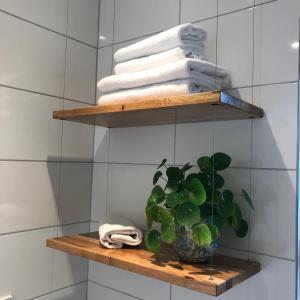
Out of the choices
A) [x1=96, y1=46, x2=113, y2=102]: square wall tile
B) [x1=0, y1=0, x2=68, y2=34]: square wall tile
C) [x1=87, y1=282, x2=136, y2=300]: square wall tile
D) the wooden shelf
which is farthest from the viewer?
[x1=96, y1=46, x2=113, y2=102]: square wall tile

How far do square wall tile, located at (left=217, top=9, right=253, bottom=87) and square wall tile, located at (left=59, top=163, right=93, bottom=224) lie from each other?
0.65m

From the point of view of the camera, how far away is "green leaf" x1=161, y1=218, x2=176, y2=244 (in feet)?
2.62

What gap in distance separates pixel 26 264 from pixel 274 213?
796mm

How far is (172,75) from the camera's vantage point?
0.86 meters

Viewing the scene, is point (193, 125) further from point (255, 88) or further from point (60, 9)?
point (60, 9)

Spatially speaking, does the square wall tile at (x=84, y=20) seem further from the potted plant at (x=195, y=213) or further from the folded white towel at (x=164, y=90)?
the potted plant at (x=195, y=213)

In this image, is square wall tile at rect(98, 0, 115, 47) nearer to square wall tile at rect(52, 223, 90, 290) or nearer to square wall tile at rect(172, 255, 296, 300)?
square wall tile at rect(52, 223, 90, 290)

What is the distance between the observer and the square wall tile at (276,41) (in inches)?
34.7

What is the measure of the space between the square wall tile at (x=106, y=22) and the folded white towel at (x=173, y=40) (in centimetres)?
38

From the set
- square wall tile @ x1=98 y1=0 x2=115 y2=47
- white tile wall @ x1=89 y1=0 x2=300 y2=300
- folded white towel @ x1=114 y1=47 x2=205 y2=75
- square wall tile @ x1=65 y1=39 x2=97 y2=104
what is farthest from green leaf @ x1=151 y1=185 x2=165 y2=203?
square wall tile @ x1=98 y1=0 x2=115 y2=47

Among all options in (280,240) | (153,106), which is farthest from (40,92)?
(280,240)

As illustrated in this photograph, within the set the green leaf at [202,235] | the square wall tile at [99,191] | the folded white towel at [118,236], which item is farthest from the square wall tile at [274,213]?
the square wall tile at [99,191]

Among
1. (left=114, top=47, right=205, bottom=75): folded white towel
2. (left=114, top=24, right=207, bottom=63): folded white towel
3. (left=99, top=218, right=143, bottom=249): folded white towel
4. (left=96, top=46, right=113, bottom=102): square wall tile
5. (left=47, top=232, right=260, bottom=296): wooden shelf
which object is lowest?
(left=47, top=232, right=260, bottom=296): wooden shelf

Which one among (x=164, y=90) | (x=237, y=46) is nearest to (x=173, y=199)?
(x=164, y=90)
